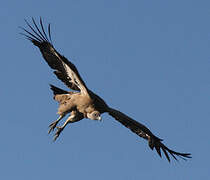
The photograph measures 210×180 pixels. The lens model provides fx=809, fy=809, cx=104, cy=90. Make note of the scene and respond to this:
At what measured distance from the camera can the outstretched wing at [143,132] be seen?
18811 millimetres

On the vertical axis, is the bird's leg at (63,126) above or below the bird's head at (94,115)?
below

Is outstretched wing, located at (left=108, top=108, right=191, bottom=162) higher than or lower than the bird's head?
higher

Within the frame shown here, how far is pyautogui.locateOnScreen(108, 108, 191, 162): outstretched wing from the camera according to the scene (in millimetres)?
18811

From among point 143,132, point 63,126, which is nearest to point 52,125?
point 63,126

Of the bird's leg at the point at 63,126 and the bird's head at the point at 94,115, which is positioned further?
the bird's leg at the point at 63,126

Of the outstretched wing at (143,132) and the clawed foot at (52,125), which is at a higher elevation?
the outstretched wing at (143,132)

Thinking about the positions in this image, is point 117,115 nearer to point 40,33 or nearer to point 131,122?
point 131,122

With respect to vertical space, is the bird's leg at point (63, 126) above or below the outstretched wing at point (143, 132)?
below

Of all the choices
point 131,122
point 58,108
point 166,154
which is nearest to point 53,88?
point 58,108

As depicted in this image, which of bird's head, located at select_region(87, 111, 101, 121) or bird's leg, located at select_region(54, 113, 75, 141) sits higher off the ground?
bird's head, located at select_region(87, 111, 101, 121)

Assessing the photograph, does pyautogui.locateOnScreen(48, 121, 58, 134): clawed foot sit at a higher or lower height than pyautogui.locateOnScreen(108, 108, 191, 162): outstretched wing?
lower

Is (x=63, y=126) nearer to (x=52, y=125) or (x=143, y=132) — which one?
(x=52, y=125)

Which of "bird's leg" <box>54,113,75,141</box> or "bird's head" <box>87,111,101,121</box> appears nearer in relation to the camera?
"bird's head" <box>87,111,101,121</box>

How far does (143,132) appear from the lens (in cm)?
1964
